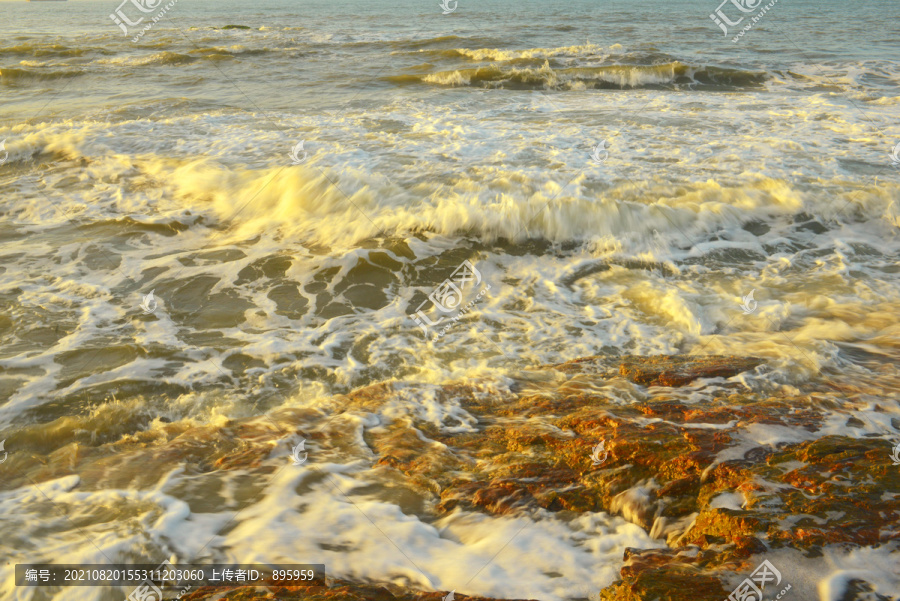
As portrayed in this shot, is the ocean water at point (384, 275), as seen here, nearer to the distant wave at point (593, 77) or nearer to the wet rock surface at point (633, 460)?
the wet rock surface at point (633, 460)

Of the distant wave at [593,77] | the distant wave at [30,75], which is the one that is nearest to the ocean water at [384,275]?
the distant wave at [593,77]

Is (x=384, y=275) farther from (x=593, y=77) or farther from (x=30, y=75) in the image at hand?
(x=30, y=75)

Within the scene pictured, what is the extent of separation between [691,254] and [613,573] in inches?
181

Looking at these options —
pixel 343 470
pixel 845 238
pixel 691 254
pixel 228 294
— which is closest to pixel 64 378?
pixel 228 294

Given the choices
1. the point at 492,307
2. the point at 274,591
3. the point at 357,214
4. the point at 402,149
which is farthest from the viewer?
the point at 402,149

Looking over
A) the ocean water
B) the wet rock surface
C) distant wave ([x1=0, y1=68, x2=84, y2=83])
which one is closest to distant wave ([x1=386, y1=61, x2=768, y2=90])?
the ocean water

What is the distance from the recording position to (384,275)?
241 inches

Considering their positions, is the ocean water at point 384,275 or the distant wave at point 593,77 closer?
the ocean water at point 384,275

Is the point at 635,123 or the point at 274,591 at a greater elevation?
the point at 635,123

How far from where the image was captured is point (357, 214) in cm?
731

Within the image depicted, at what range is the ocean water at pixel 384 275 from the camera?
2.86 meters

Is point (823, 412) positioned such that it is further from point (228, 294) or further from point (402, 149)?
point (402, 149)

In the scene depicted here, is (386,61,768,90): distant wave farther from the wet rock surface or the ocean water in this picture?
the wet rock surface

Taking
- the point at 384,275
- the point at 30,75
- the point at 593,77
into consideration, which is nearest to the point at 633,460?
the point at 384,275
